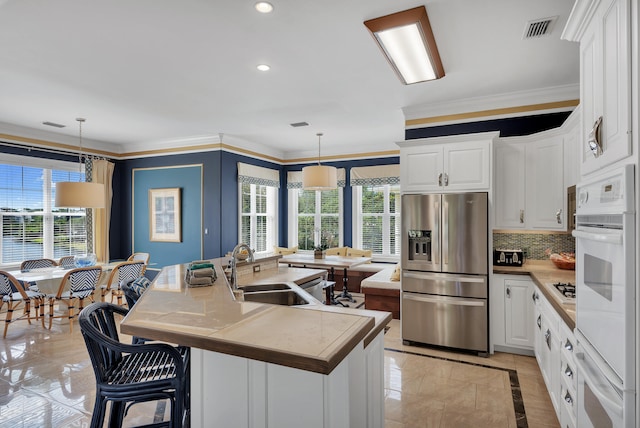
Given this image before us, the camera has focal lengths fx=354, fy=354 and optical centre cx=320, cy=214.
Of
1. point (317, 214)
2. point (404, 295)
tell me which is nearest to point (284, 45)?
point (404, 295)

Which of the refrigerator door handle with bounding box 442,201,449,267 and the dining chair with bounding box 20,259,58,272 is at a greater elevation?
the refrigerator door handle with bounding box 442,201,449,267

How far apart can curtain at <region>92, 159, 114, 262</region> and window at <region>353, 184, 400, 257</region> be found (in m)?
4.72

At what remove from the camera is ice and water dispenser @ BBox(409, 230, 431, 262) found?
3.71 meters

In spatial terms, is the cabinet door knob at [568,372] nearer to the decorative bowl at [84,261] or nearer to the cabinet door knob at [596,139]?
the cabinet door knob at [596,139]

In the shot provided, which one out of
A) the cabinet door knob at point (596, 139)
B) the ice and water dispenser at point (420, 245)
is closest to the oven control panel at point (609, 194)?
the cabinet door knob at point (596, 139)

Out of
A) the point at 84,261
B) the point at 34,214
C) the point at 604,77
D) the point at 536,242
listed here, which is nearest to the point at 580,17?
the point at 604,77

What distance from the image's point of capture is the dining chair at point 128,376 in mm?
1545

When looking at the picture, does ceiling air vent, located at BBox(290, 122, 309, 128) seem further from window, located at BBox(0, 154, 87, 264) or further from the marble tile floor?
window, located at BBox(0, 154, 87, 264)

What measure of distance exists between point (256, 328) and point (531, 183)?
3.41 m

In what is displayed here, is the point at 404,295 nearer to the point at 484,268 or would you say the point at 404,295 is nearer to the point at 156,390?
the point at 484,268

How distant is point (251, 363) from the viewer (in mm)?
1290

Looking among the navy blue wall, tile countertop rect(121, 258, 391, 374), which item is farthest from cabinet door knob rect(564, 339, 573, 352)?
the navy blue wall

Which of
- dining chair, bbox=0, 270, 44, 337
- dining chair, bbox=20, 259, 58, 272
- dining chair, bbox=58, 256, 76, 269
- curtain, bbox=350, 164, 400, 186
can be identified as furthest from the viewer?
curtain, bbox=350, 164, 400, 186

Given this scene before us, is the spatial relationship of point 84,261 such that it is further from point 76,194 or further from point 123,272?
point 76,194
